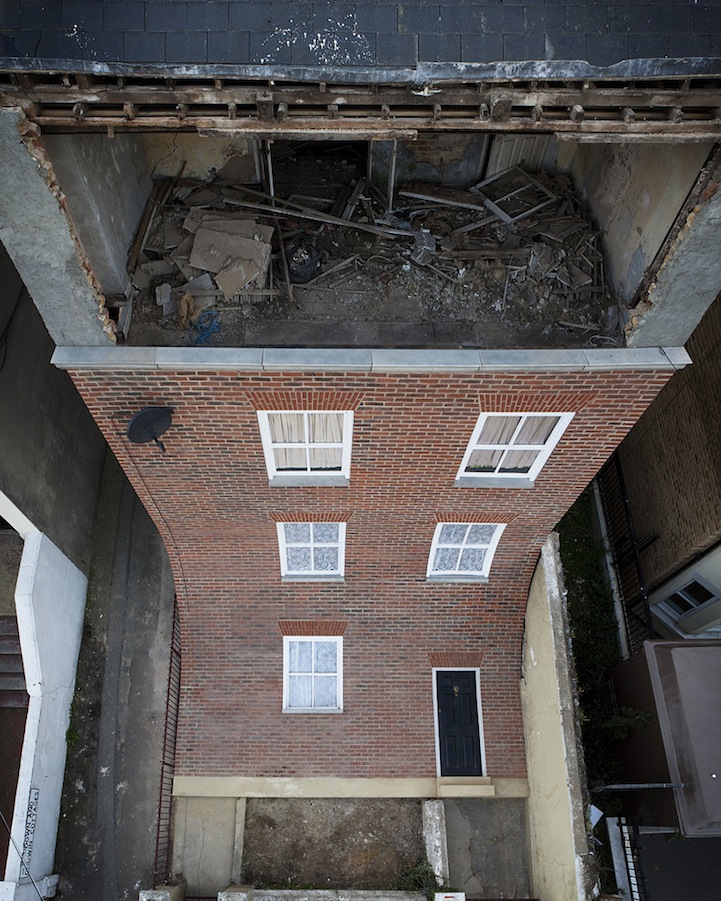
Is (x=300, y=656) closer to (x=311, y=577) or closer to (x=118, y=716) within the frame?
(x=311, y=577)

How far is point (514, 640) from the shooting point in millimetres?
13312

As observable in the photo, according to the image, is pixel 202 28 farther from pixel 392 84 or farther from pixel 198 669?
pixel 198 669

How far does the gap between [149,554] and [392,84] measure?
439 inches

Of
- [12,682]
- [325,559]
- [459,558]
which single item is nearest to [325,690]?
[325,559]

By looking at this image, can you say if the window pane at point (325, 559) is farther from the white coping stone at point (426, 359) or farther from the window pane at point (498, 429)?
the white coping stone at point (426, 359)

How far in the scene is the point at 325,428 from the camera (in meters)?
9.22

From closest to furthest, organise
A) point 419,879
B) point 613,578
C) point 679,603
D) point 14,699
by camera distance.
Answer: point 419,879 < point 14,699 < point 679,603 < point 613,578

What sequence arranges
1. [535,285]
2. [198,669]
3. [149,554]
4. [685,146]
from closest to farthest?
[685,146] → [535,285] → [198,669] → [149,554]

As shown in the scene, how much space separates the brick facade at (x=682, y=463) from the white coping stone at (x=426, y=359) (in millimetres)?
7907

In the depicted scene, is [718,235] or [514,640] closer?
[718,235]

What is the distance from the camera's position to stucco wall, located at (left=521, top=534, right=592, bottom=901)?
1038 cm

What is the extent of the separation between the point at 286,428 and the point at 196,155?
3.67 metres

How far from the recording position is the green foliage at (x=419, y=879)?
38.9ft

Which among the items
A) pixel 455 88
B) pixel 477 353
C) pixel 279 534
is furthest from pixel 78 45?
pixel 279 534
